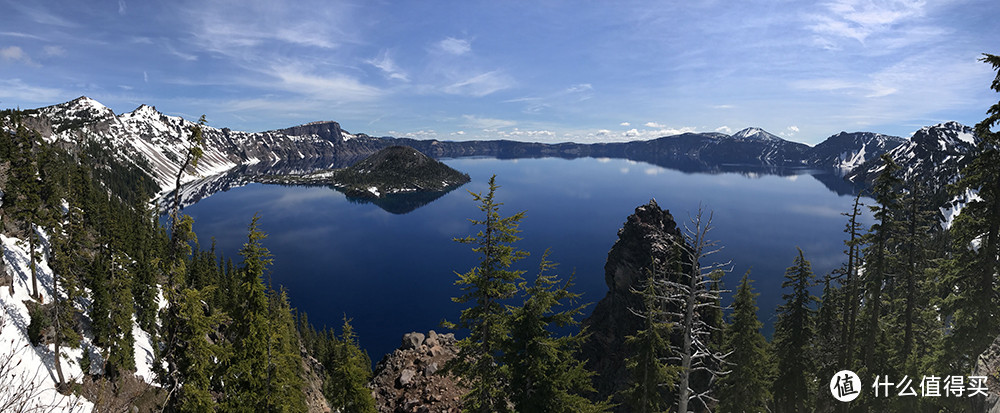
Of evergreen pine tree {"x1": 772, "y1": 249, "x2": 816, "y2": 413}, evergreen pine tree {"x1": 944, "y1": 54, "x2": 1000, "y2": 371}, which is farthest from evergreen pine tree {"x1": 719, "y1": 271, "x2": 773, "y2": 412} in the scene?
evergreen pine tree {"x1": 944, "y1": 54, "x2": 1000, "y2": 371}

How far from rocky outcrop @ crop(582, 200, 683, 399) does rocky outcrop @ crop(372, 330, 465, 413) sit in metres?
29.1

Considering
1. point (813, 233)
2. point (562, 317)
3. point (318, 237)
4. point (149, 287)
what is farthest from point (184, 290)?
point (813, 233)

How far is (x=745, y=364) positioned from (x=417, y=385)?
27461mm

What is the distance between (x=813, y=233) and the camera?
153875 mm

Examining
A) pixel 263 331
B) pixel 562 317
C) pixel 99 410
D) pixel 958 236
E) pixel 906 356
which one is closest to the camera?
pixel 99 410

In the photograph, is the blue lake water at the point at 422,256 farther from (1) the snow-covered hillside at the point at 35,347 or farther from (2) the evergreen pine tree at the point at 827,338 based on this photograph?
(1) the snow-covered hillside at the point at 35,347

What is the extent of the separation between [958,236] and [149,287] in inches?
3176

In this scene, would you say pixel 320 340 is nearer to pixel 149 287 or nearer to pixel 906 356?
pixel 149 287

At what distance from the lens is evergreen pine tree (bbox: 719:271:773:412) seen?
31344 millimetres

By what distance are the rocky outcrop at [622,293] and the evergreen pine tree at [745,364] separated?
25184mm

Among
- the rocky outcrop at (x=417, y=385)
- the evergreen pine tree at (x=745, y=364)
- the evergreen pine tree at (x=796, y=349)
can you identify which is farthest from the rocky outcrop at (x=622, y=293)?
the rocky outcrop at (x=417, y=385)

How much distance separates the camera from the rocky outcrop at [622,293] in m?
60.2

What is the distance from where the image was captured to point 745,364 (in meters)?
31.4

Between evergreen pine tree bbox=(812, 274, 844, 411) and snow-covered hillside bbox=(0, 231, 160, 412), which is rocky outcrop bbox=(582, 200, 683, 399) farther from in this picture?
snow-covered hillside bbox=(0, 231, 160, 412)
